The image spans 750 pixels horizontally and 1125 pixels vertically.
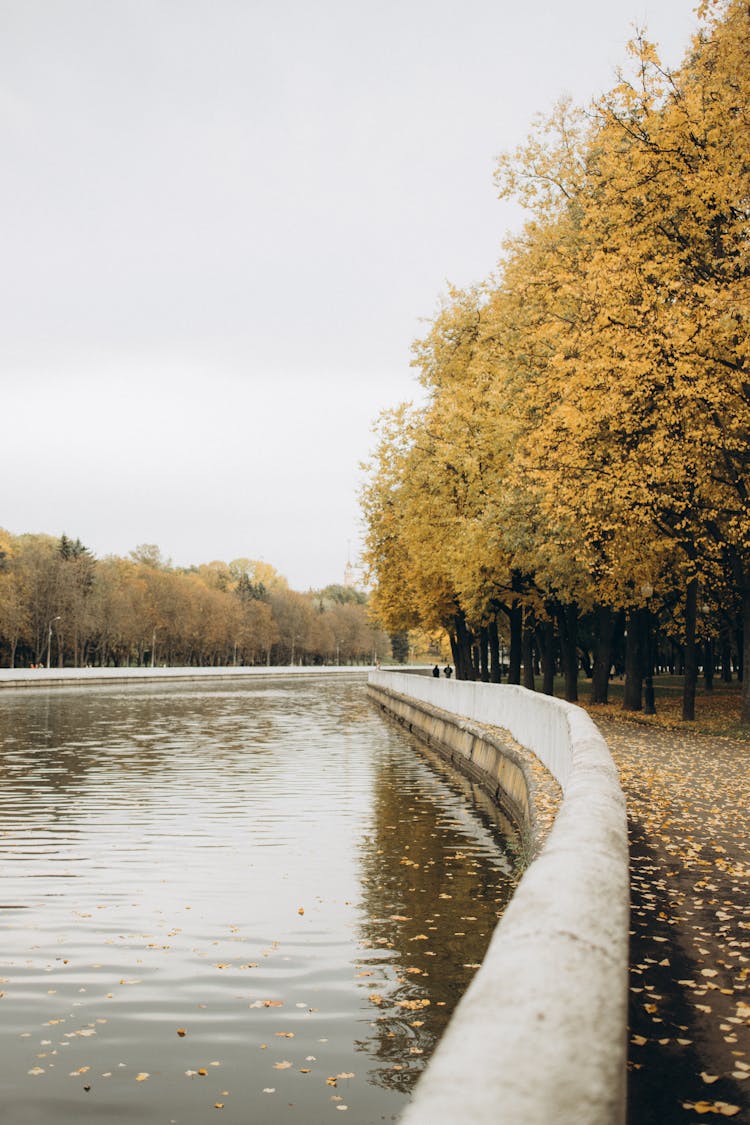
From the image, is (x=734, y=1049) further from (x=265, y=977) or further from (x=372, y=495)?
(x=372, y=495)

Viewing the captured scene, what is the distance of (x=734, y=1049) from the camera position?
5.55 meters

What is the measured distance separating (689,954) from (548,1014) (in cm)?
526

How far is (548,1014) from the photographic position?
243 centimetres

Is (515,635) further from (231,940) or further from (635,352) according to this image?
(231,940)

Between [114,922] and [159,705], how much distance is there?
41738 millimetres

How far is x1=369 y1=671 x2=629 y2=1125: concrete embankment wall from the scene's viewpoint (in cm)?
209

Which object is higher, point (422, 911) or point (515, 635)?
point (515, 635)

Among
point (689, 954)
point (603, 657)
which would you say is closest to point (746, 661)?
point (603, 657)

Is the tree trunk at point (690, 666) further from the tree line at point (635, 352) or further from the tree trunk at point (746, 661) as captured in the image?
the tree trunk at point (746, 661)

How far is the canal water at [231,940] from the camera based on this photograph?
6344mm

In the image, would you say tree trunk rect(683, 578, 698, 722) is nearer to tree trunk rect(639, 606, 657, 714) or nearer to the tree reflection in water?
tree trunk rect(639, 606, 657, 714)

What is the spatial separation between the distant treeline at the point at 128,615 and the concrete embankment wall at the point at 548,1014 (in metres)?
95.5

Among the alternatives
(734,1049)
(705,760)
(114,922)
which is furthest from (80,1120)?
(705,760)

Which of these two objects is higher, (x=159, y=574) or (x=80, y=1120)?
(x=159, y=574)
